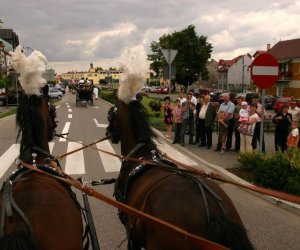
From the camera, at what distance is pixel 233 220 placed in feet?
9.50

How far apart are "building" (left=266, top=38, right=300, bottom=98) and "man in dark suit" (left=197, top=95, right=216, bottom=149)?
1723 inches

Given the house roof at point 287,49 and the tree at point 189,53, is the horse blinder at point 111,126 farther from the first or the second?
the tree at point 189,53

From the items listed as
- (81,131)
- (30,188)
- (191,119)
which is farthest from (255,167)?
(81,131)

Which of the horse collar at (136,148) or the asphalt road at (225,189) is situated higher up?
the horse collar at (136,148)

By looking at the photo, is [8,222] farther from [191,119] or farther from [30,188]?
[191,119]

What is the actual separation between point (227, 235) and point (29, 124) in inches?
88.1

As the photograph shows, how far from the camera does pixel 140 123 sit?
450cm

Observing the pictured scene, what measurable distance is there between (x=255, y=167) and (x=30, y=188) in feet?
22.9

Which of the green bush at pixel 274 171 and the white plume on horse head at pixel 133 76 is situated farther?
the green bush at pixel 274 171

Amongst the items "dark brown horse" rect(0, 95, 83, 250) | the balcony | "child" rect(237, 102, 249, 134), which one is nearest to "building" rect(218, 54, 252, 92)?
the balcony

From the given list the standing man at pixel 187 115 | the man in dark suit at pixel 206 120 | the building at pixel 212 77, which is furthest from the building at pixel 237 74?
the man in dark suit at pixel 206 120

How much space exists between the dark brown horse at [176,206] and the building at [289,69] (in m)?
53.4

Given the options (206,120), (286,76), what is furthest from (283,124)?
(286,76)

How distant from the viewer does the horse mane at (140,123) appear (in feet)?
14.6
